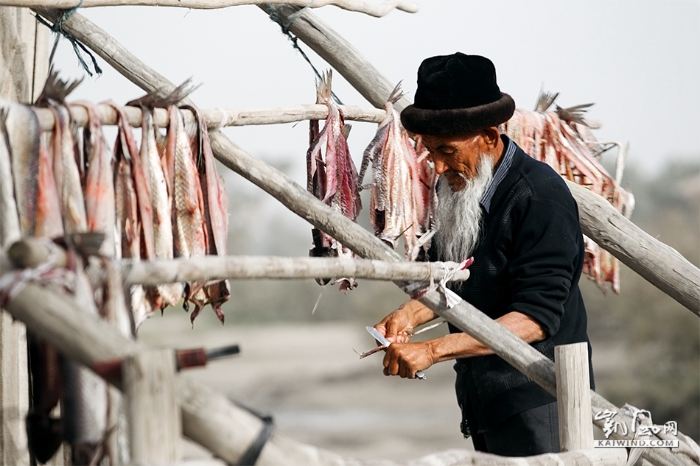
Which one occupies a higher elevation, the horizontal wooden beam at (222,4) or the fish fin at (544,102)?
the horizontal wooden beam at (222,4)

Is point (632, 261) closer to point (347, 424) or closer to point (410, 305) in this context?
point (410, 305)

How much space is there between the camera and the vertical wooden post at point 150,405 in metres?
1.66

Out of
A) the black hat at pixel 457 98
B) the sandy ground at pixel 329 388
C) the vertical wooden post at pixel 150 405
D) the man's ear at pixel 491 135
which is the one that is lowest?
the sandy ground at pixel 329 388

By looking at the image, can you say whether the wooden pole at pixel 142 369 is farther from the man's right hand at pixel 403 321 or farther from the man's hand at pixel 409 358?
the man's right hand at pixel 403 321

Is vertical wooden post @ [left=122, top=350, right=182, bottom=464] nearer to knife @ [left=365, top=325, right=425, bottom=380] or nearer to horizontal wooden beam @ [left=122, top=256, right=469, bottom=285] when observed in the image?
horizontal wooden beam @ [left=122, top=256, right=469, bottom=285]

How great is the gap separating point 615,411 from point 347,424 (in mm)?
21464

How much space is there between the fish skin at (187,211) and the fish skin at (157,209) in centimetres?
7

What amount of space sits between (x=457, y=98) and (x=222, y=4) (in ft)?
3.56

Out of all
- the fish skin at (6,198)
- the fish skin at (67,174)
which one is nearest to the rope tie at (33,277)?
the fish skin at (6,198)

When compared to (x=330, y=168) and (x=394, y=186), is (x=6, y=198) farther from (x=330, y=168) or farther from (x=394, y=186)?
(x=394, y=186)

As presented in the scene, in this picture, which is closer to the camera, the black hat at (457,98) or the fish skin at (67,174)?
the fish skin at (67,174)

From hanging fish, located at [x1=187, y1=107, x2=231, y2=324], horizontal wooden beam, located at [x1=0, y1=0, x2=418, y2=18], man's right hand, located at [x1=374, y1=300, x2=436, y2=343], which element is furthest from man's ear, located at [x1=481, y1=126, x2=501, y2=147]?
horizontal wooden beam, located at [x1=0, y1=0, x2=418, y2=18]

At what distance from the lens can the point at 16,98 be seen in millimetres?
3127

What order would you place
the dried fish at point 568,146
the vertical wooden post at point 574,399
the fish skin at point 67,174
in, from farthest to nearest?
the dried fish at point 568,146 < the vertical wooden post at point 574,399 < the fish skin at point 67,174
